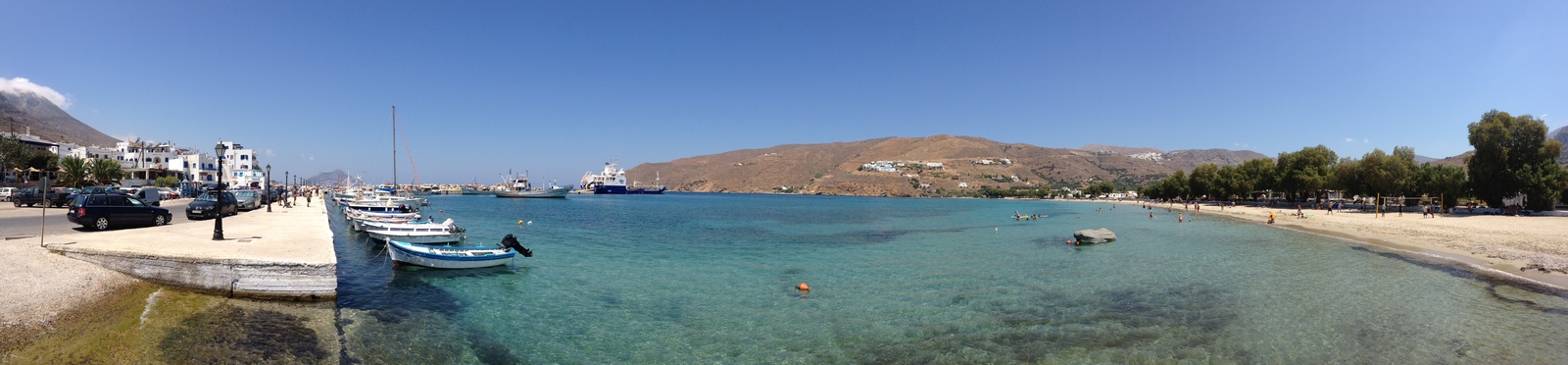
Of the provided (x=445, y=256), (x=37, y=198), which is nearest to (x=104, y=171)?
(x=37, y=198)

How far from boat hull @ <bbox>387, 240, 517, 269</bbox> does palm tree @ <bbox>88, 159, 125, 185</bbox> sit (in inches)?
2455

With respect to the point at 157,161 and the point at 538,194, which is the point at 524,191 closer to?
the point at 538,194

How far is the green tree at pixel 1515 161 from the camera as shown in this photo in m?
37.5

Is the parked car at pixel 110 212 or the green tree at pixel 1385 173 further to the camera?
the green tree at pixel 1385 173

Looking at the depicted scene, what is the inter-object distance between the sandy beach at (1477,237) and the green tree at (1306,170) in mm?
18312

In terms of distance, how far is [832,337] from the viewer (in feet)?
35.0

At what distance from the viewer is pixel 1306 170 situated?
60.1m

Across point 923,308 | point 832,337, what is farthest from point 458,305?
point 923,308

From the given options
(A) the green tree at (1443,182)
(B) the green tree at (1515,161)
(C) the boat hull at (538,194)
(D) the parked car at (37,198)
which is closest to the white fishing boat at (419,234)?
(D) the parked car at (37,198)

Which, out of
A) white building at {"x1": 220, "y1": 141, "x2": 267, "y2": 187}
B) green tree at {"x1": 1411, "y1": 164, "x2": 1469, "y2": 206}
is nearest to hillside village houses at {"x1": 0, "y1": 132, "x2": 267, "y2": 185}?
white building at {"x1": 220, "y1": 141, "x2": 267, "y2": 187}

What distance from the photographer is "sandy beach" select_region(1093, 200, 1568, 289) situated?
18969 mm

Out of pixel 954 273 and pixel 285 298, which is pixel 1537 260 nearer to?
pixel 954 273

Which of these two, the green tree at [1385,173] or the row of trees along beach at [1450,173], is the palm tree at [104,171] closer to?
the row of trees along beach at [1450,173]

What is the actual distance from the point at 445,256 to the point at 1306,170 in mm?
78163
